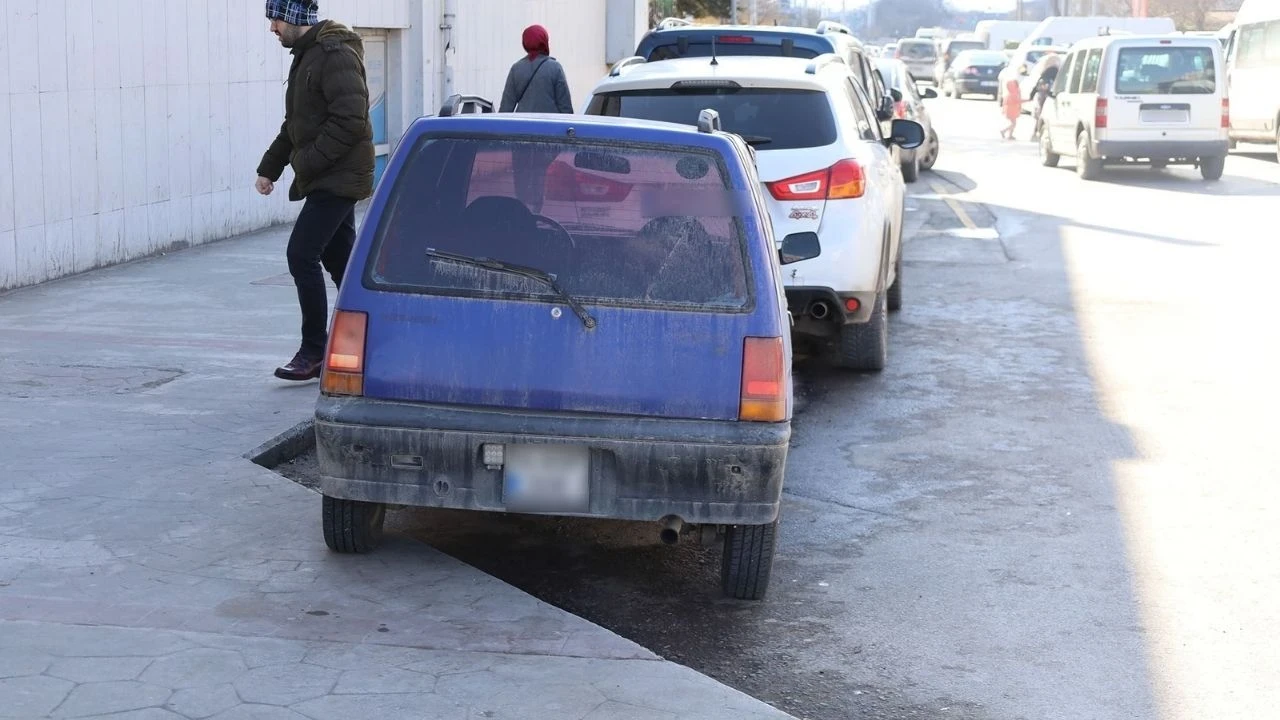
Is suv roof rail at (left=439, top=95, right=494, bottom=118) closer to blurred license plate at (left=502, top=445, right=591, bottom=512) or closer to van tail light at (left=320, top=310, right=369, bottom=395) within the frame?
van tail light at (left=320, top=310, right=369, bottom=395)

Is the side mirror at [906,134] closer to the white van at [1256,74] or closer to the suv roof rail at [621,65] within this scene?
the suv roof rail at [621,65]

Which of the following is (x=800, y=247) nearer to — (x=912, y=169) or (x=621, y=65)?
(x=621, y=65)

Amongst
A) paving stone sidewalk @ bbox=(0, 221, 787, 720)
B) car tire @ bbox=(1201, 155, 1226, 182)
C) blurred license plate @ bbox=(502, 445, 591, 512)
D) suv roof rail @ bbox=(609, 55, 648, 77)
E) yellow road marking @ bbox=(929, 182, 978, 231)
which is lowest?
yellow road marking @ bbox=(929, 182, 978, 231)

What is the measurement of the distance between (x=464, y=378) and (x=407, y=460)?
0.32 metres

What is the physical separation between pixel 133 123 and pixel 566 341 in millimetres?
8014

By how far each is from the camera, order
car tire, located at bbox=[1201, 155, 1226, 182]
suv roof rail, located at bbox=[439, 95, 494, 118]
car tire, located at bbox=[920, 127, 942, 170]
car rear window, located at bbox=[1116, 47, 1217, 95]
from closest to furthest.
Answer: suv roof rail, located at bbox=[439, 95, 494, 118] < car rear window, located at bbox=[1116, 47, 1217, 95] < car tire, located at bbox=[1201, 155, 1226, 182] < car tire, located at bbox=[920, 127, 942, 170]

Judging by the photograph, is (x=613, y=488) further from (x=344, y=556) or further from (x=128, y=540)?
(x=128, y=540)

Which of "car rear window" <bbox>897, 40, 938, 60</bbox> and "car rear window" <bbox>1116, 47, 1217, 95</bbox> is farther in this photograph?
"car rear window" <bbox>897, 40, 938, 60</bbox>

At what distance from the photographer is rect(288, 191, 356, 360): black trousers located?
790 cm

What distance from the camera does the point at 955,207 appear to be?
18.9m

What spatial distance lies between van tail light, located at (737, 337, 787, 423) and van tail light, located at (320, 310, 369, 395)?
4.00ft

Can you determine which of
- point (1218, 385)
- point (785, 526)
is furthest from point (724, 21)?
point (785, 526)

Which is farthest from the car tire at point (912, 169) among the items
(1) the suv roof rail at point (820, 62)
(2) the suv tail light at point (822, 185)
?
(2) the suv tail light at point (822, 185)

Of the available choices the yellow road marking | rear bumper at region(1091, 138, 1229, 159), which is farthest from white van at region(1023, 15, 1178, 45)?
the yellow road marking
